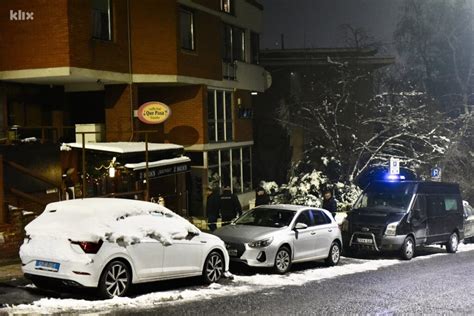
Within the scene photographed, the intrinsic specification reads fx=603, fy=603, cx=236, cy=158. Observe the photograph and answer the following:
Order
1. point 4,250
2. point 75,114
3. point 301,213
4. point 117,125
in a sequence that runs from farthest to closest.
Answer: point 75,114 → point 117,125 → point 301,213 → point 4,250

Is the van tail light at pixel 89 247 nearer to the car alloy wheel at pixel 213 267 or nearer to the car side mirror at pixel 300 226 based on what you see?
Answer: the car alloy wheel at pixel 213 267

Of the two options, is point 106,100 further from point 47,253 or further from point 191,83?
point 47,253

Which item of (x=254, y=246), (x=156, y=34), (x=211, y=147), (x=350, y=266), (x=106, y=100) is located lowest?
(x=350, y=266)

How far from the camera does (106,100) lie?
66.3 ft

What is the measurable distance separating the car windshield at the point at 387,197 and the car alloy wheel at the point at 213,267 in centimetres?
762

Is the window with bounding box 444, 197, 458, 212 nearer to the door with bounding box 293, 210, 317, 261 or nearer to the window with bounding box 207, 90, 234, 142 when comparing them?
the door with bounding box 293, 210, 317, 261

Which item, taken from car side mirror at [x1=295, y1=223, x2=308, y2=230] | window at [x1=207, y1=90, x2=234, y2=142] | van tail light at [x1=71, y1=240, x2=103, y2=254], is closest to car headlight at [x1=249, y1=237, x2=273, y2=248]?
car side mirror at [x1=295, y1=223, x2=308, y2=230]

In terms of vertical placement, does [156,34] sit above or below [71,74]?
above

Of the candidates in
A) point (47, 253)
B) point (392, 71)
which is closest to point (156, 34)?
point (47, 253)

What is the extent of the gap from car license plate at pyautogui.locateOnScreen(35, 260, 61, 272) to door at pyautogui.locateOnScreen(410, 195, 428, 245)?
11.4m

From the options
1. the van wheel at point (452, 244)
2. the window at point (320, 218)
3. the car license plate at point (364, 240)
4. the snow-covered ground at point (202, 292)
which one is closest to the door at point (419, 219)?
the car license plate at point (364, 240)

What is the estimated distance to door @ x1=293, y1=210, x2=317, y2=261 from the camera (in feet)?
45.9

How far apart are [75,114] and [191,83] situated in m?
4.31

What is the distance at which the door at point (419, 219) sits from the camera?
17.8m
